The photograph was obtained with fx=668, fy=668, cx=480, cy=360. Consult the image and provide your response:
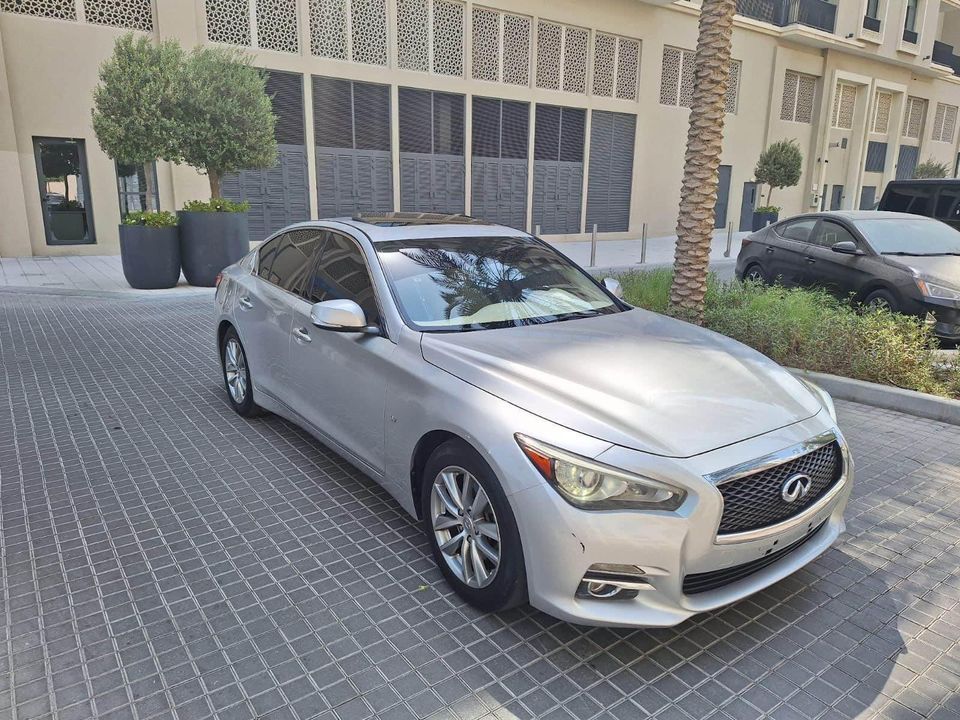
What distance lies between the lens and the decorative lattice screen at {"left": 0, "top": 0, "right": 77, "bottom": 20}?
14.8m

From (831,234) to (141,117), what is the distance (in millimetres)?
10974

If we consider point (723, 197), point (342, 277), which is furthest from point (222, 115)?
point (723, 197)

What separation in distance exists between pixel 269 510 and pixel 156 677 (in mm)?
1397

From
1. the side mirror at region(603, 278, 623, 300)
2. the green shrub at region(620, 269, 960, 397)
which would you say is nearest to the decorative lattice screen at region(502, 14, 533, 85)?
the green shrub at region(620, 269, 960, 397)

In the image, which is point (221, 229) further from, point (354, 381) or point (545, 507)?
point (545, 507)

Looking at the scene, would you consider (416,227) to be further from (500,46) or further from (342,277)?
(500,46)

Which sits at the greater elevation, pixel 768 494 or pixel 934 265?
pixel 934 265

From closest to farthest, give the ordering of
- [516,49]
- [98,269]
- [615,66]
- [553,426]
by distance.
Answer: [553,426] < [98,269] < [516,49] < [615,66]

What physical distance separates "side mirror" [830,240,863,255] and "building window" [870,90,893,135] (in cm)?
3133

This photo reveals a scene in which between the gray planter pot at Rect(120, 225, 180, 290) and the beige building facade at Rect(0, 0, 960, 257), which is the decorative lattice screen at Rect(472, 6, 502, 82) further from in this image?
the gray planter pot at Rect(120, 225, 180, 290)

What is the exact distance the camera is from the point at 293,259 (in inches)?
187

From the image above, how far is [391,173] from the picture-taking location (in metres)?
19.8

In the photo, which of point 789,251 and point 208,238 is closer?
point 789,251

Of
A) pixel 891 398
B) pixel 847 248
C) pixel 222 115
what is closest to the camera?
pixel 891 398
